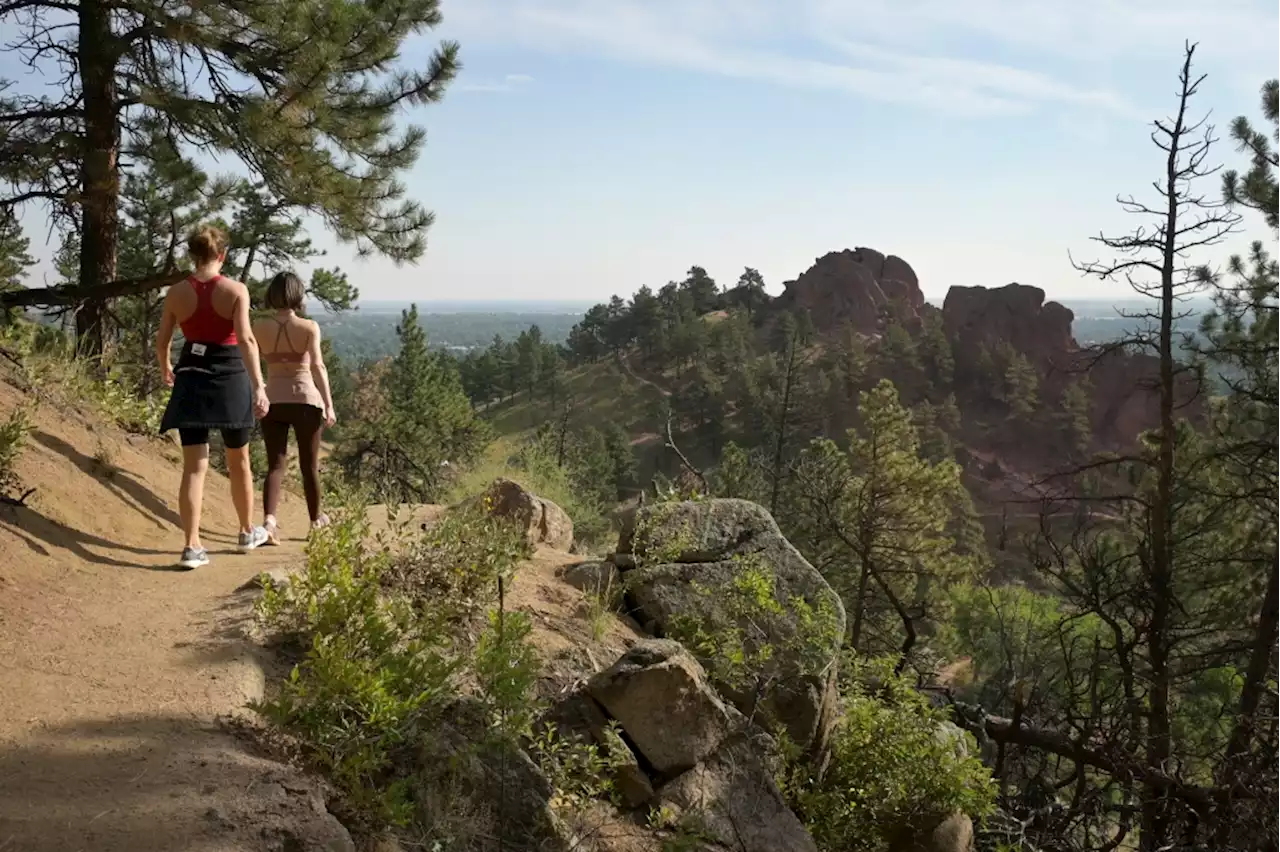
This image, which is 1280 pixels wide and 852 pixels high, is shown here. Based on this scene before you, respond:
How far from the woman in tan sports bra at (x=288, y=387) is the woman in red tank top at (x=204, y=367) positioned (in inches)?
22.3

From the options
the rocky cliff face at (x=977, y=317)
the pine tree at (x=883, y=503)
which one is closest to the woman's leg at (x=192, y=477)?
the pine tree at (x=883, y=503)

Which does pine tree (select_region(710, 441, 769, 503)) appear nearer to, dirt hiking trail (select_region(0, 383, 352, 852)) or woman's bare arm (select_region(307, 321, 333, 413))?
woman's bare arm (select_region(307, 321, 333, 413))

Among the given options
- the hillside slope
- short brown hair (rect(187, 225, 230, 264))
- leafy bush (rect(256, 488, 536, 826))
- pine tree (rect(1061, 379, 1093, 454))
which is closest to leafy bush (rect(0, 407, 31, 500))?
the hillside slope

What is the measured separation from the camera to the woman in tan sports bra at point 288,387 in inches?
204

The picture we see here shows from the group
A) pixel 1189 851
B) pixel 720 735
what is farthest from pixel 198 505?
pixel 1189 851

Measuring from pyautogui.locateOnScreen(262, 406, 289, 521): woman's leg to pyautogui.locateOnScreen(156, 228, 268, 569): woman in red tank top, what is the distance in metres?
0.57

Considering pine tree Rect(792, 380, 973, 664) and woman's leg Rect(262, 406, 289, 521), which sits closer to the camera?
woman's leg Rect(262, 406, 289, 521)

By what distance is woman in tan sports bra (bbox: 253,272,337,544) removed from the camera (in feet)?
17.0

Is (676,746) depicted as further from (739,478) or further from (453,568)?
(739,478)

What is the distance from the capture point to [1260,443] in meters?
9.63

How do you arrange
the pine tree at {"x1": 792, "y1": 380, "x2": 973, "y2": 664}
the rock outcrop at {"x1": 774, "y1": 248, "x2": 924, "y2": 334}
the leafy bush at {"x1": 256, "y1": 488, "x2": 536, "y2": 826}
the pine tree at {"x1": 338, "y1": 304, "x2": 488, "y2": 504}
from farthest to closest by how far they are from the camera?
the rock outcrop at {"x1": 774, "y1": 248, "x2": 924, "y2": 334} < the pine tree at {"x1": 338, "y1": 304, "x2": 488, "y2": 504} < the pine tree at {"x1": 792, "y1": 380, "x2": 973, "y2": 664} < the leafy bush at {"x1": 256, "y1": 488, "x2": 536, "y2": 826}

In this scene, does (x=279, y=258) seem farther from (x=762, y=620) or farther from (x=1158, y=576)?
(x=1158, y=576)

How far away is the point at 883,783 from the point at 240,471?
162 inches

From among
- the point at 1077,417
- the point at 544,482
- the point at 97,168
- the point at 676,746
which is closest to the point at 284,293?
the point at 676,746
